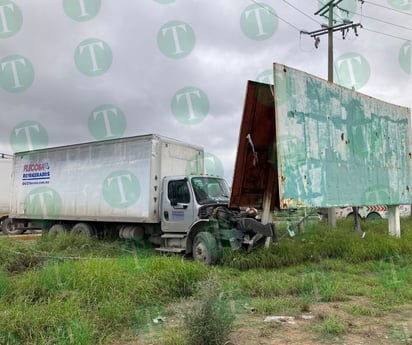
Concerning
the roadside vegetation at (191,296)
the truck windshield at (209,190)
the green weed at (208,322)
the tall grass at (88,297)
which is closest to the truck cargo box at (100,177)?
the truck windshield at (209,190)

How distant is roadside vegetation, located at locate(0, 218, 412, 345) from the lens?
3988 mm

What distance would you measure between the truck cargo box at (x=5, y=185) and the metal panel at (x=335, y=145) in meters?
15.4

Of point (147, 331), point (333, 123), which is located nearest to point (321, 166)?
point (333, 123)

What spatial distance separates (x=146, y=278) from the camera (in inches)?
228

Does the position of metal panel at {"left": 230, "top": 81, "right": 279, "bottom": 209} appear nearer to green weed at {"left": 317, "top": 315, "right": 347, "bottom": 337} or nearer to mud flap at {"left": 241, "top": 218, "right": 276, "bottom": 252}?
mud flap at {"left": 241, "top": 218, "right": 276, "bottom": 252}

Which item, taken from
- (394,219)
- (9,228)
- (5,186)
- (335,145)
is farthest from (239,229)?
(5,186)

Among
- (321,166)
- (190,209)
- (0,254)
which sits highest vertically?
(321,166)

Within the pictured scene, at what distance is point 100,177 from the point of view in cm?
1182

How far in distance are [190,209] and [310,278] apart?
11.7 feet

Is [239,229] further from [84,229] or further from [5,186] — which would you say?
[5,186]

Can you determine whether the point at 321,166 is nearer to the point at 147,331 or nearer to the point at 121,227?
the point at 147,331

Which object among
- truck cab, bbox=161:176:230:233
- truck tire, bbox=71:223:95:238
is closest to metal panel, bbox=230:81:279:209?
truck cab, bbox=161:176:230:233

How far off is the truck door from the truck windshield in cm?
19

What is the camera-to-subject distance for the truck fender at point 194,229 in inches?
350
